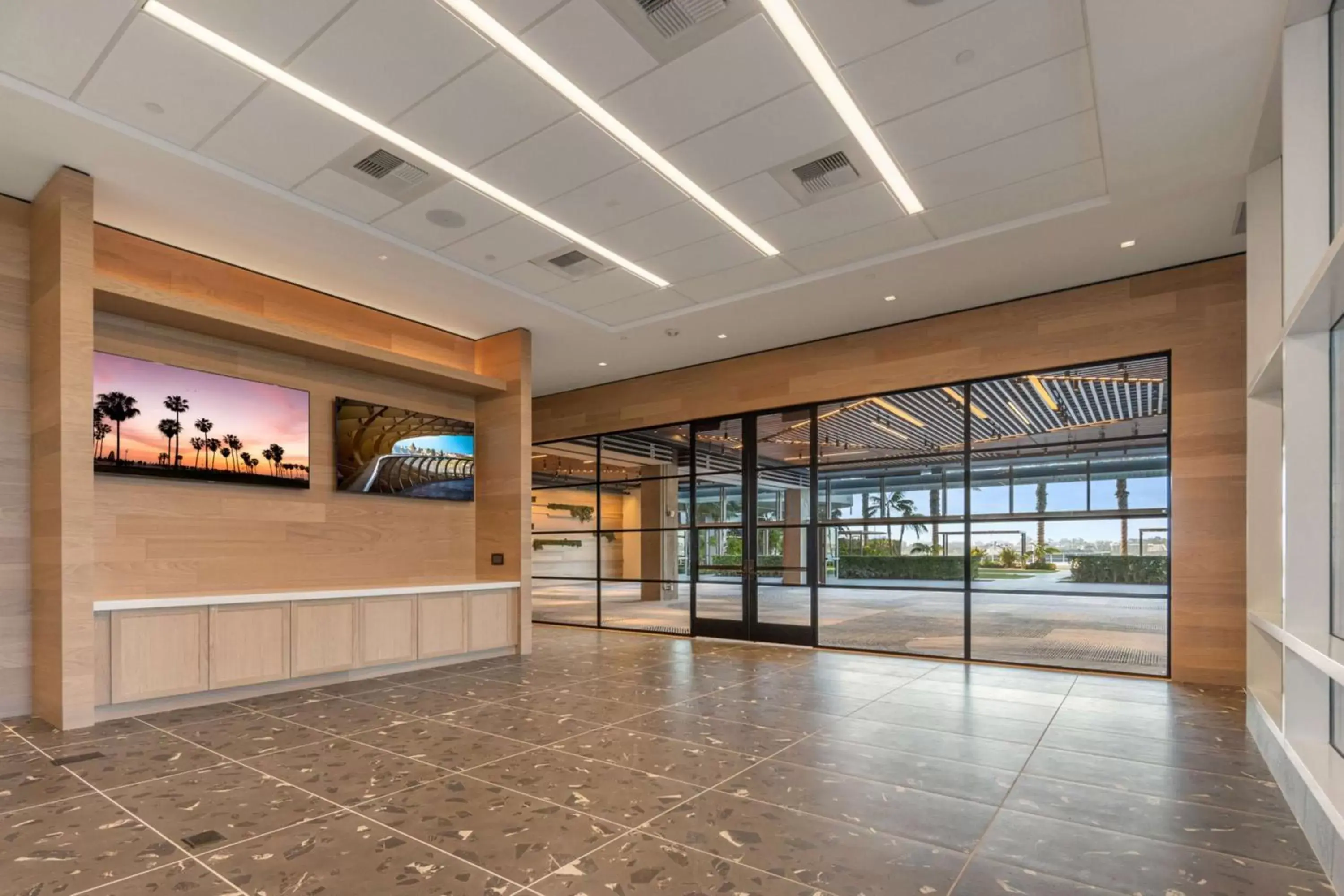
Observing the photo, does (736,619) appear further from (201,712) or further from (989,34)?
(989,34)

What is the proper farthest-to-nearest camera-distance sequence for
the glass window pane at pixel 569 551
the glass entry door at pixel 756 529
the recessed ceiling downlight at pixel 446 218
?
the glass window pane at pixel 569 551, the glass entry door at pixel 756 529, the recessed ceiling downlight at pixel 446 218

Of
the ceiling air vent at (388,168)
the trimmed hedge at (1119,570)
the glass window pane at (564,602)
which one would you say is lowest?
the glass window pane at (564,602)

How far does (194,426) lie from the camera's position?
247 inches

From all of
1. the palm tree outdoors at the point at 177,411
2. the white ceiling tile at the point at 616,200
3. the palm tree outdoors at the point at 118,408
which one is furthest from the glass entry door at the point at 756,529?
the palm tree outdoors at the point at 118,408

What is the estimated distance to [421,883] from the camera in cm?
274

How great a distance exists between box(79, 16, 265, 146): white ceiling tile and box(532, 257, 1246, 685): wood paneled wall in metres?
6.77

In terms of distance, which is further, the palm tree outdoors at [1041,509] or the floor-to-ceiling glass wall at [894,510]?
the palm tree outdoors at [1041,509]

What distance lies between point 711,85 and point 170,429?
5.36 metres

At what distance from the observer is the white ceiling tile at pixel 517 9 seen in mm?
3525

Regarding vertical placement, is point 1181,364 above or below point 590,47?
below

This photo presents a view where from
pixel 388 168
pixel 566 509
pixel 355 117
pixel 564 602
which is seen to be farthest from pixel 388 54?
pixel 564 602

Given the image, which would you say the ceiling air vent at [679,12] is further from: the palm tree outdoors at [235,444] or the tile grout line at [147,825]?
the palm tree outdoors at [235,444]

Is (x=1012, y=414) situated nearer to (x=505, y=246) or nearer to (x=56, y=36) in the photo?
(x=505, y=246)

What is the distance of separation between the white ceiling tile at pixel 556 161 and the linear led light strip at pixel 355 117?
142 millimetres
